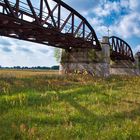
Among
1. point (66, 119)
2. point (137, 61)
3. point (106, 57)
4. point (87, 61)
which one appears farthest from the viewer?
point (137, 61)

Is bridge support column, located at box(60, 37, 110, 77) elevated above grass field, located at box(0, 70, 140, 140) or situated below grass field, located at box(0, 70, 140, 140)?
above

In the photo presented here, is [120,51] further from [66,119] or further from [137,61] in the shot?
[66,119]

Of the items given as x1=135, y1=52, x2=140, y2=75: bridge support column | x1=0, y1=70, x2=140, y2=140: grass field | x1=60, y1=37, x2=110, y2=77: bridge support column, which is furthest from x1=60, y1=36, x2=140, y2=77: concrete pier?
x1=0, y1=70, x2=140, y2=140: grass field

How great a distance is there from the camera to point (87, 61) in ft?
195

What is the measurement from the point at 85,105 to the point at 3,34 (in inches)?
926

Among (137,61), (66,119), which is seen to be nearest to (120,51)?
(137,61)

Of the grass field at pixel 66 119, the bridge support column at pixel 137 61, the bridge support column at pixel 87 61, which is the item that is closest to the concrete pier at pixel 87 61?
the bridge support column at pixel 87 61

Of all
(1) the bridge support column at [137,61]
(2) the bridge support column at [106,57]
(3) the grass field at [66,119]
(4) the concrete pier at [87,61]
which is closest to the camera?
(3) the grass field at [66,119]

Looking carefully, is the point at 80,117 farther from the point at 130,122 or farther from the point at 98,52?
the point at 98,52

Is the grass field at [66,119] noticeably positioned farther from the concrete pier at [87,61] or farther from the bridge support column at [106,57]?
the bridge support column at [106,57]

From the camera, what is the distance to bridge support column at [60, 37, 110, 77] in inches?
2328

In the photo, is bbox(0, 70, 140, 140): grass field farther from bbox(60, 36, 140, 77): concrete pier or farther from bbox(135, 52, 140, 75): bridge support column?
bbox(135, 52, 140, 75): bridge support column

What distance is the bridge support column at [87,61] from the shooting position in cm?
5912

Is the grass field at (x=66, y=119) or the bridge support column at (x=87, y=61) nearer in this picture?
the grass field at (x=66, y=119)
